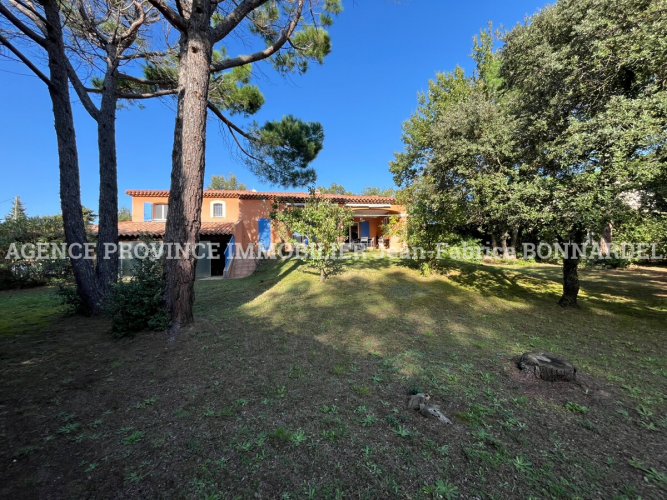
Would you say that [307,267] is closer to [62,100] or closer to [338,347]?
[338,347]

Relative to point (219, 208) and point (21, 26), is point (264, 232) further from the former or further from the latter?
point (21, 26)

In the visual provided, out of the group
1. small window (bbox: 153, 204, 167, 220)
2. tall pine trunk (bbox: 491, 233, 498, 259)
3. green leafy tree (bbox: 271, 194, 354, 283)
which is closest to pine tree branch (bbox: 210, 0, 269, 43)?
green leafy tree (bbox: 271, 194, 354, 283)

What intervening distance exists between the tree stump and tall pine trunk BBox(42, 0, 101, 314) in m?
8.58

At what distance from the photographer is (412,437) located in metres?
2.45

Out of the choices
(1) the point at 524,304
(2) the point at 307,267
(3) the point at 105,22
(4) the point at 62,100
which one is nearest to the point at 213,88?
(3) the point at 105,22

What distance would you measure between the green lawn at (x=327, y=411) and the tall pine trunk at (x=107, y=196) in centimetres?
134

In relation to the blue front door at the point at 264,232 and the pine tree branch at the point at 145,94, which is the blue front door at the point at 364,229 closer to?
the blue front door at the point at 264,232

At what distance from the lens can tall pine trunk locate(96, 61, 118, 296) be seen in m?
6.37

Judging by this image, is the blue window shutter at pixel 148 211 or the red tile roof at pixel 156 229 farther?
the blue window shutter at pixel 148 211

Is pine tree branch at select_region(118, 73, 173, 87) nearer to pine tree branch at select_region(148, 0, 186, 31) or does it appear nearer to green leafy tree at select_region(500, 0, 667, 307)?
pine tree branch at select_region(148, 0, 186, 31)

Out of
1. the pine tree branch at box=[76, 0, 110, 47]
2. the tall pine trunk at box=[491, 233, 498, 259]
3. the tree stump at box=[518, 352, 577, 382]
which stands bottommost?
the tree stump at box=[518, 352, 577, 382]

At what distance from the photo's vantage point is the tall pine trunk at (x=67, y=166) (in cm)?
563

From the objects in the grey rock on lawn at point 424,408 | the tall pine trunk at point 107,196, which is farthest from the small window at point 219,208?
the grey rock on lawn at point 424,408

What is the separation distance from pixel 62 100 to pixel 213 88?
4056 mm
